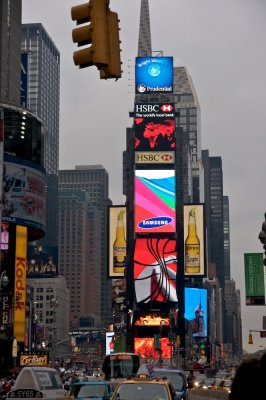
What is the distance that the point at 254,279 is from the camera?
39938 millimetres

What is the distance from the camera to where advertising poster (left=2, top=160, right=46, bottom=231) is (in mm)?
109500

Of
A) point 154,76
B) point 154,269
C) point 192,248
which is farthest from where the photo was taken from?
point 154,76

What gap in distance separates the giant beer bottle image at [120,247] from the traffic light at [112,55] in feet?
503

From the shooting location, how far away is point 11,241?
376 feet

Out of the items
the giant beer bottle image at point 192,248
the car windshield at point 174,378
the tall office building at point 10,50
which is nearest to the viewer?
the car windshield at point 174,378

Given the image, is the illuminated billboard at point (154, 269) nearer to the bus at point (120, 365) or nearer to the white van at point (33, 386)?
the bus at point (120, 365)

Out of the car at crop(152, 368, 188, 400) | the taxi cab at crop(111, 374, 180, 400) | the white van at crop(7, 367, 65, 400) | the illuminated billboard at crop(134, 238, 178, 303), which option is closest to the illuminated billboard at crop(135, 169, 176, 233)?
the illuminated billboard at crop(134, 238, 178, 303)

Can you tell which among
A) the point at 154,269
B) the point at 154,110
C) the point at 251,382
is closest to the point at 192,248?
the point at 154,269

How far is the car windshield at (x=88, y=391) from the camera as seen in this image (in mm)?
27391

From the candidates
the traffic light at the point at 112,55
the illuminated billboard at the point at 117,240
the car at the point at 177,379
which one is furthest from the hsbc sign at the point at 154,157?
the traffic light at the point at 112,55

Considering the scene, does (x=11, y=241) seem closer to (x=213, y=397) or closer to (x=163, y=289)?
(x=163, y=289)

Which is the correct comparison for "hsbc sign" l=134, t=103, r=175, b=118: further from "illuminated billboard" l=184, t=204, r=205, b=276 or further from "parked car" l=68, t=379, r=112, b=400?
"parked car" l=68, t=379, r=112, b=400

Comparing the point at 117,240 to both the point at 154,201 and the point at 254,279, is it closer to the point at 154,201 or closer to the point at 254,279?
the point at 154,201

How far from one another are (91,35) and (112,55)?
1.28 ft
